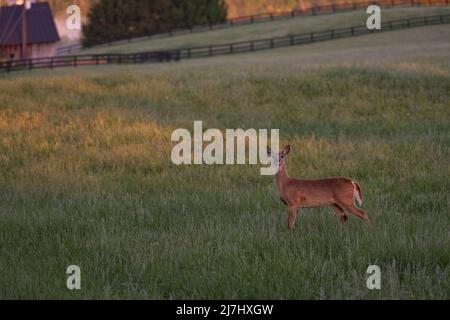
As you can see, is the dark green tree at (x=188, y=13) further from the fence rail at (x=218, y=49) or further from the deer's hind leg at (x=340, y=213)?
the deer's hind leg at (x=340, y=213)

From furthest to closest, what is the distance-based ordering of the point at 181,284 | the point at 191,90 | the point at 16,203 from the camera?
1. the point at 191,90
2. the point at 16,203
3. the point at 181,284

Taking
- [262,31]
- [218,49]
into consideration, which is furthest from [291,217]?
[262,31]

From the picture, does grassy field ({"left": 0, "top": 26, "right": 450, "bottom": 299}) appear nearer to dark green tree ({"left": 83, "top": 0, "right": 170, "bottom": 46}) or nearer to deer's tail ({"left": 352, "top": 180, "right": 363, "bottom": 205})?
deer's tail ({"left": 352, "top": 180, "right": 363, "bottom": 205})

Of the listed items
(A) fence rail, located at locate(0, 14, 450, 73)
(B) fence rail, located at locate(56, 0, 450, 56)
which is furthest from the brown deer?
(B) fence rail, located at locate(56, 0, 450, 56)

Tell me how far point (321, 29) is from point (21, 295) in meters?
60.0

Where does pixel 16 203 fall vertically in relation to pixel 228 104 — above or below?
below

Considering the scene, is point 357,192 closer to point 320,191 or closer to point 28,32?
point 320,191

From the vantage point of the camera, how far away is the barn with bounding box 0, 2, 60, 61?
62.9 m

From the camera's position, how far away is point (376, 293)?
20.9 ft

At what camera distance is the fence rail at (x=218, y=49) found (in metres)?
52.0

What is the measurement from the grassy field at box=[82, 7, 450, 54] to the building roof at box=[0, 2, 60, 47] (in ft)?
17.0

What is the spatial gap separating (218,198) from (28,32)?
59832mm
